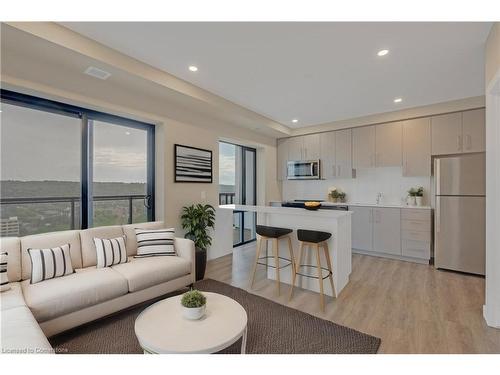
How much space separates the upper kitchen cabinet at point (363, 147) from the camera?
4.64 metres

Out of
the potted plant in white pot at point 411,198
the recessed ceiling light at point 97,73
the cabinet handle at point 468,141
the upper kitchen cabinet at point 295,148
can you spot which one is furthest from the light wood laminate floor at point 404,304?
the recessed ceiling light at point 97,73

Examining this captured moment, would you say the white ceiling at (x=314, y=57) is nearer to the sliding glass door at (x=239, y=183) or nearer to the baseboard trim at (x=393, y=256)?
the sliding glass door at (x=239, y=183)

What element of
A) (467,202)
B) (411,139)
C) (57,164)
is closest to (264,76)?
(57,164)

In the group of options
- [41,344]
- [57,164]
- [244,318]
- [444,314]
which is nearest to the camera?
[41,344]

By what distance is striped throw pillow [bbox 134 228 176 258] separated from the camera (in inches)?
110

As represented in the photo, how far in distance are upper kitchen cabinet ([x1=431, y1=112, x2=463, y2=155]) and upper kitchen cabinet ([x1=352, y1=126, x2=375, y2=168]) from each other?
936 millimetres

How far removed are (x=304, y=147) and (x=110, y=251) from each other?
428 centimetres

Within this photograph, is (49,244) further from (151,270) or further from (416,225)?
(416,225)

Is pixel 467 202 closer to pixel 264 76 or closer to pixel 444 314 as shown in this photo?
pixel 444 314

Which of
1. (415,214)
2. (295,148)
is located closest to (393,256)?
(415,214)

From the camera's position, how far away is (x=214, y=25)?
2029 mm

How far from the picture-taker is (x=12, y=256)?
209 centimetres
